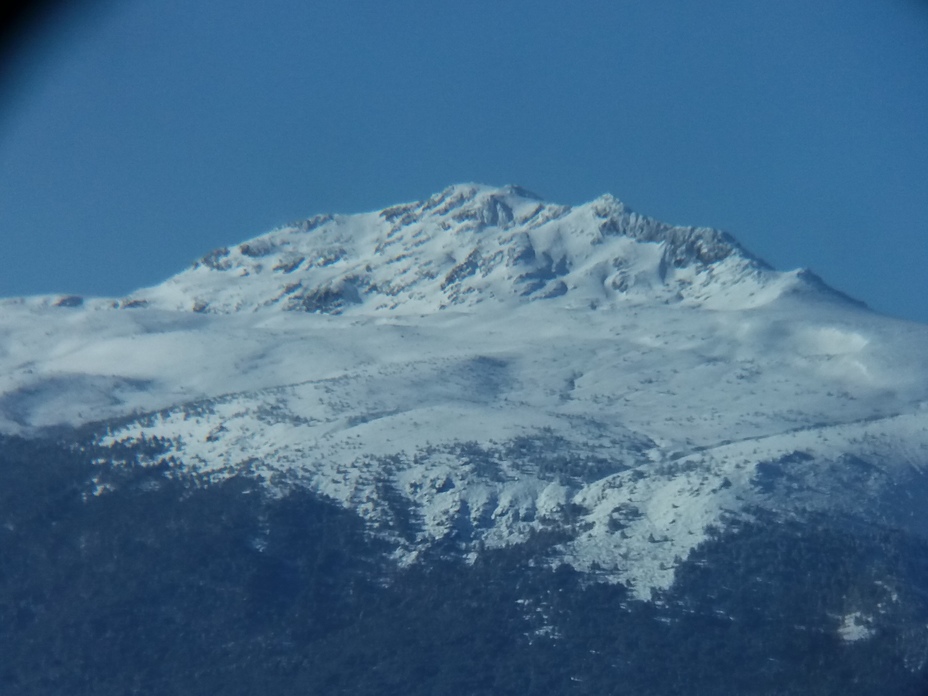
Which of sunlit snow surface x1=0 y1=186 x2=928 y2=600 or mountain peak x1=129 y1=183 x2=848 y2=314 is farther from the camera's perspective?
mountain peak x1=129 y1=183 x2=848 y2=314

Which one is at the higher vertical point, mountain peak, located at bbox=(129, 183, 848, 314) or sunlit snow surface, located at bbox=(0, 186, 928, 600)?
mountain peak, located at bbox=(129, 183, 848, 314)

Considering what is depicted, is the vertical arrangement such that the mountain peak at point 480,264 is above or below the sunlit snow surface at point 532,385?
above

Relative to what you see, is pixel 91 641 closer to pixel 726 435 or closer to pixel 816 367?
pixel 726 435

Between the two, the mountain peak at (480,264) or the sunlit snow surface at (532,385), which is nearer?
the sunlit snow surface at (532,385)

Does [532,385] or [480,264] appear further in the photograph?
[480,264]
